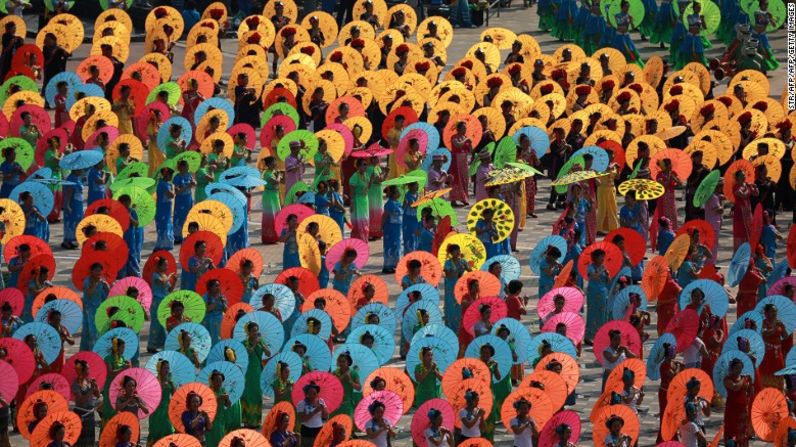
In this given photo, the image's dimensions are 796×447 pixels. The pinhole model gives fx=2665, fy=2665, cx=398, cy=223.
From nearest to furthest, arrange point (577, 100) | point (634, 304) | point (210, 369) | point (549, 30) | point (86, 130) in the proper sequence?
point (210, 369) → point (634, 304) → point (86, 130) → point (577, 100) → point (549, 30)

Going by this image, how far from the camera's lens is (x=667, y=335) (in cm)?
2819

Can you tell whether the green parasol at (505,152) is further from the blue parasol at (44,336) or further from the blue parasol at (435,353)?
the blue parasol at (44,336)

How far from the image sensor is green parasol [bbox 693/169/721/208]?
3459 cm

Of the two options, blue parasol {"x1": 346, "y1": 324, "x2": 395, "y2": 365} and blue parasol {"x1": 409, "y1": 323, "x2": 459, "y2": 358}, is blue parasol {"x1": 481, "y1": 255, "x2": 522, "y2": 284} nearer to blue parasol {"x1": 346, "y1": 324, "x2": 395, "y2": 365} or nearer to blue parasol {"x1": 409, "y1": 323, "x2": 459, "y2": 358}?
blue parasol {"x1": 409, "y1": 323, "x2": 459, "y2": 358}

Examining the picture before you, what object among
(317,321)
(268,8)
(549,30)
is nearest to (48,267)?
(317,321)

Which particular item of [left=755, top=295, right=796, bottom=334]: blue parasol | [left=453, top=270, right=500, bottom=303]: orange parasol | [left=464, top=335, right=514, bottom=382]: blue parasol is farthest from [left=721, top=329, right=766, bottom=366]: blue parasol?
[left=453, top=270, right=500, bottom=303]: orange parasol

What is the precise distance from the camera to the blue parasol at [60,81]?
38.8 metres

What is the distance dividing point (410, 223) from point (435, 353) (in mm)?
6542

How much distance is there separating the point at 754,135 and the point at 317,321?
1100 centimetres

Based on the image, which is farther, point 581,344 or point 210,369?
point 581,344

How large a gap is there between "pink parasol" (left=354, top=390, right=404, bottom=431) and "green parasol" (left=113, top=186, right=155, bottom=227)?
7583 mm

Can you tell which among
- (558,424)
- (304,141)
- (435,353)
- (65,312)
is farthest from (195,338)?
(304,141)

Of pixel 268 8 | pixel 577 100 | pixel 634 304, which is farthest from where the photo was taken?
pixel 268 8

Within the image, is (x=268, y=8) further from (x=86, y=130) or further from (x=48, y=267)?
(x=48, y=267)
